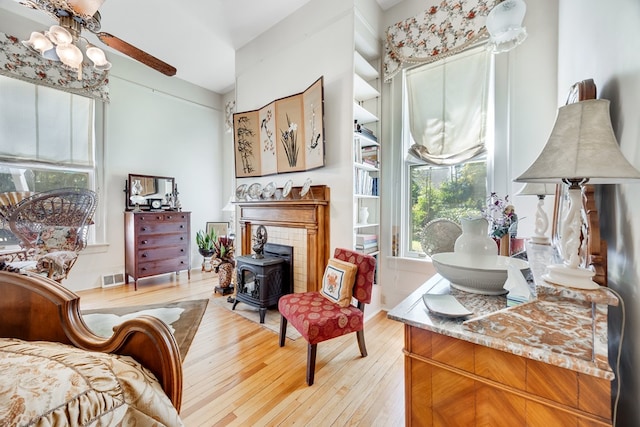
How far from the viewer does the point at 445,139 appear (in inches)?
98.0

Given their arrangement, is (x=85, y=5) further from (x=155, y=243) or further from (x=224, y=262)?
(x=155, y=243)

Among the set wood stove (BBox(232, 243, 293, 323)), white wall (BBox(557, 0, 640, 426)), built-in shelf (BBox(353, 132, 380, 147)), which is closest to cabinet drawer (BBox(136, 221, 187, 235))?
wood stove (BBox(232, 243, 293, 323))

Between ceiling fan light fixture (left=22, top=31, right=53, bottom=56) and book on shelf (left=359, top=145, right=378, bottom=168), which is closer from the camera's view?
ceiling fan light fixture (left=22, top=31, right=53, bottom=56)

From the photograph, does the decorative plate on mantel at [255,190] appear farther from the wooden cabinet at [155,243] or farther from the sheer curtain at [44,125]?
the sheer curtain at [44,125]

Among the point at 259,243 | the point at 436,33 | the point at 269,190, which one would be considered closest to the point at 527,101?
the point at 436,33

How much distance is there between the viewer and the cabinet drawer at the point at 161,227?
3551 mm

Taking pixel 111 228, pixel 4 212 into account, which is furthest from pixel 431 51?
pixel 111 228

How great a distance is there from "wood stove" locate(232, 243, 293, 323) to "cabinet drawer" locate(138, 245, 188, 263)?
173 cm

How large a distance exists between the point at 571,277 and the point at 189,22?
4126mm

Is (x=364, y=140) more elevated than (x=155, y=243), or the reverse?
(x=364, y=140)

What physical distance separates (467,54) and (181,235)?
4370 millimetres

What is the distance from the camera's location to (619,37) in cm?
83

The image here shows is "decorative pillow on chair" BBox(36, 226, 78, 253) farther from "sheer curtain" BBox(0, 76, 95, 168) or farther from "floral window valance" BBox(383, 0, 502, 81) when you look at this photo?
"floral window valance" BBox(383, 0, 502, 81)

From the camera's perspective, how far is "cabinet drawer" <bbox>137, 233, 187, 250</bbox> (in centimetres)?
356
